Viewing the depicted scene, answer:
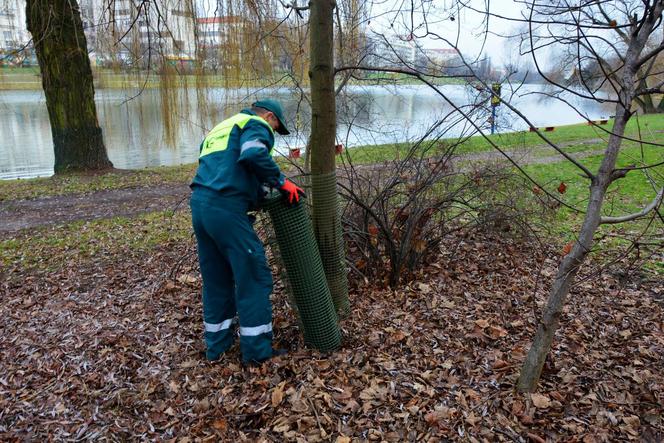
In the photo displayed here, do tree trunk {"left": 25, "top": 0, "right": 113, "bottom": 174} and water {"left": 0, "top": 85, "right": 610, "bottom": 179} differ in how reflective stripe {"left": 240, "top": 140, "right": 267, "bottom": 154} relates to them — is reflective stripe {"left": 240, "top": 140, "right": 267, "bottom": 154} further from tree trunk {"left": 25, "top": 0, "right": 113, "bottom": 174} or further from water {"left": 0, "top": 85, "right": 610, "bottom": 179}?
tree trunk {"left": 25, "top": 0, "right": 113, "bottom": 174}

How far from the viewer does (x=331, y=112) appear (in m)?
3.38

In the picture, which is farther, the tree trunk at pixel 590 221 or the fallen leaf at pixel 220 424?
the fallen leaf at pixel 220 424

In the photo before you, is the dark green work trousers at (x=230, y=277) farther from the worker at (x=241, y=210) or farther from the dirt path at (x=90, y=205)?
the dirt path at (x=90, y=205)

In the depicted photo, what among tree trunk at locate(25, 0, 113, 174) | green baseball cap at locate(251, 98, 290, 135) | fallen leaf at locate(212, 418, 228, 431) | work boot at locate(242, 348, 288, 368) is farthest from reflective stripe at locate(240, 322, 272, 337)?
tree trunk at locate(25, 0, 113, 174)

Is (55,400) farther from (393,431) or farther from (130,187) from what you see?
(130,187)

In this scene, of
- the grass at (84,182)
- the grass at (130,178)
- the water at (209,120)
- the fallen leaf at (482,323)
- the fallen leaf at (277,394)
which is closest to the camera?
the fallen leaf at (277,394)

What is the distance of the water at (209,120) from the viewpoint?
6113 millimetres

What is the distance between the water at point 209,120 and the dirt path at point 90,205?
4.20 feet

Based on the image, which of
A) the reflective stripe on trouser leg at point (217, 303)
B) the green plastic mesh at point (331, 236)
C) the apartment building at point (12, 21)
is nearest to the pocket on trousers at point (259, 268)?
the reflective stripe on trouser leg at point (217, 303)

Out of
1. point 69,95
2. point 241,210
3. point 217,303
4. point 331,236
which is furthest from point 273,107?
point 69,95

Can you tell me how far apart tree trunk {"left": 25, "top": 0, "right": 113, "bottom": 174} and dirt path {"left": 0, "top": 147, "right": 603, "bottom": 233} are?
2.12 metres

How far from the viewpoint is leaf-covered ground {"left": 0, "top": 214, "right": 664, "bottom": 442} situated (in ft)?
9.00

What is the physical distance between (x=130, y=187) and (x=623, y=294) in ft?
27.8

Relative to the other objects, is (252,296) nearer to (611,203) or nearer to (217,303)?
(217,303)
